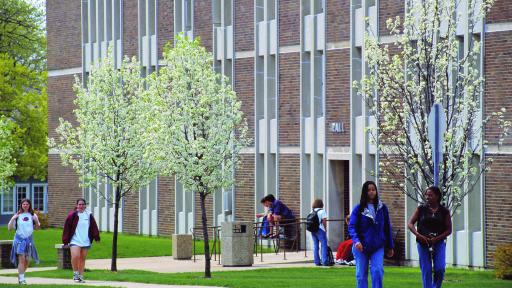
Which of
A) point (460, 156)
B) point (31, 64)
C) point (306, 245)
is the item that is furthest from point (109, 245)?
point (31, 64)

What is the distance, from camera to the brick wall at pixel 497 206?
1185 inches

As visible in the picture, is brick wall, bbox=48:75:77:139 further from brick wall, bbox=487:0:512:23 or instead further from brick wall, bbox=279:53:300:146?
brick wall, bbox=487:0:512:23

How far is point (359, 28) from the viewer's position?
3481 centimetres

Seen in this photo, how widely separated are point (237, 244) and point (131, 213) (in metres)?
15.9

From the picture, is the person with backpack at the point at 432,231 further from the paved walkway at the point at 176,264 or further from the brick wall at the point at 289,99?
the brick wall at the point at 289,99

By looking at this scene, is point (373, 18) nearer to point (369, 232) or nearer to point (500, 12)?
point (500, 12)

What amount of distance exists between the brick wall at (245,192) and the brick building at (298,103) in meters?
0.03

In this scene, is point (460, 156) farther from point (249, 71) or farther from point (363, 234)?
point (249, 71)

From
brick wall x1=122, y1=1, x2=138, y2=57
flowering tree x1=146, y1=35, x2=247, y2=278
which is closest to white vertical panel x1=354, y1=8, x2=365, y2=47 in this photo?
flowering tree x1=146, y1=35, x2=247, y2=278

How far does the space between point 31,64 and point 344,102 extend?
139ft

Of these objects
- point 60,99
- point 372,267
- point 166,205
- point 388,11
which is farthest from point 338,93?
point 60,99

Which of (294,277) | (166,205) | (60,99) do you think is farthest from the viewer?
(60,99)

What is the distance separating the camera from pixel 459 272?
Answer: 2888 centimetres

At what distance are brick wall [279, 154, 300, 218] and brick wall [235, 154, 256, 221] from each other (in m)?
1.64
